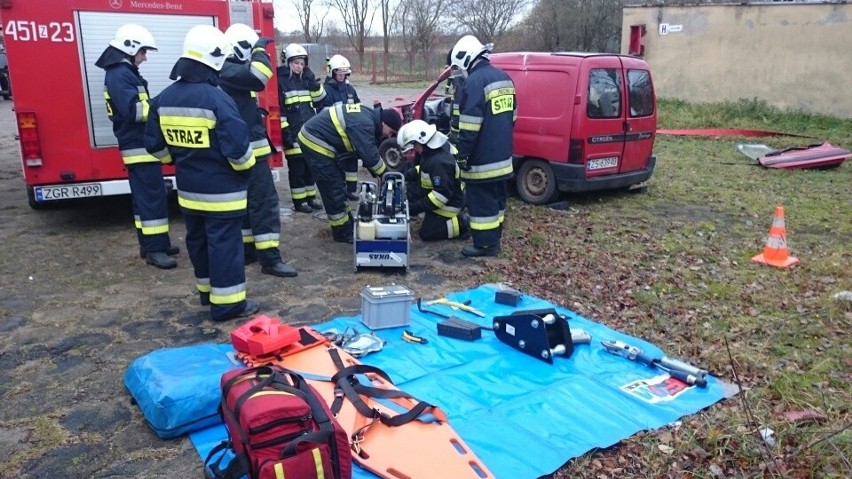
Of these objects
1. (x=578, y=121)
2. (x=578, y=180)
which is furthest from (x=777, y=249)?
(x=578, y=121)

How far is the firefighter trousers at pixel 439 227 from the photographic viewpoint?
7414 millimetres

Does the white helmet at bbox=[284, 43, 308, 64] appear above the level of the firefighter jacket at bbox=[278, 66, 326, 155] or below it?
above

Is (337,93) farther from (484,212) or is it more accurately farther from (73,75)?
(484,212)

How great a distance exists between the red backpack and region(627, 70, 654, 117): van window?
7.30 meters

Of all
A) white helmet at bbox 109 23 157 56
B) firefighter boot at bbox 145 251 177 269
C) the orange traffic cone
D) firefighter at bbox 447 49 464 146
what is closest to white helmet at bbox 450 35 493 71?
firefighter at bbox 447 49 464 146

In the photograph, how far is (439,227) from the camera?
24.4ft

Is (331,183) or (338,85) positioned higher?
(338,85)

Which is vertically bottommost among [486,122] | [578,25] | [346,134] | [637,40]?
[346,134]

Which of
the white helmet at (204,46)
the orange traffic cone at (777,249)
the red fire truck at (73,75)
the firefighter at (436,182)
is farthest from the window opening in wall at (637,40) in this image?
the white helmet at (204,46)

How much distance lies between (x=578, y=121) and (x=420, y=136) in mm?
2432

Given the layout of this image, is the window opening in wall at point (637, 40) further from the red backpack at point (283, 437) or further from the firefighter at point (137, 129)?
the red backpack at point (283, 437)

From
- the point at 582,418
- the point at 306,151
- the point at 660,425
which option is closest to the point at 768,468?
the point at 660,425

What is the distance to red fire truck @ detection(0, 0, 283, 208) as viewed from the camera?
6.44m

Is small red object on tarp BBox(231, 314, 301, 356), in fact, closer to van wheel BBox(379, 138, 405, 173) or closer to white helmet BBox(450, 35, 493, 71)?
white helmet BBox(450, 35, 493, 71)
